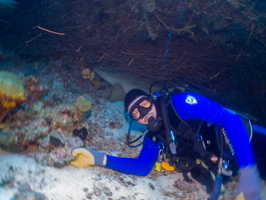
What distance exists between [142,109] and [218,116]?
1079 mm

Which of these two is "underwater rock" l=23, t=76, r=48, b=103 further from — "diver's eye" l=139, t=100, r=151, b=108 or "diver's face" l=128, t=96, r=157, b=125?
"diver's eye" l=139, t=100, r=151, b=108

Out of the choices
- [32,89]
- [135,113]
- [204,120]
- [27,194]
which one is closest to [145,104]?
[135,113]

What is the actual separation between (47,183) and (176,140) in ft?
5.90

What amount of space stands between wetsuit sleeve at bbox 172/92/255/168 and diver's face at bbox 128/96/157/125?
0.36 m

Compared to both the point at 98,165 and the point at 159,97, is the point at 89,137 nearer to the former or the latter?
the point at 98,165

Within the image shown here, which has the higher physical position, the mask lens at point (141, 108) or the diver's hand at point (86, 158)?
the mask lens at point (141, 108)

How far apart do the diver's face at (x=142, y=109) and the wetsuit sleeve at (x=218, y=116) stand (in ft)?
1.18

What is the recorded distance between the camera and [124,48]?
525 cm

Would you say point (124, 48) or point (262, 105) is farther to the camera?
point (124, 48)

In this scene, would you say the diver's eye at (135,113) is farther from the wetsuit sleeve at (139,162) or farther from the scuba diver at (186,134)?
the wetsuit sleeve at (139,162)

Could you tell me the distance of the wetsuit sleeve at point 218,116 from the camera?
2109 millimetres

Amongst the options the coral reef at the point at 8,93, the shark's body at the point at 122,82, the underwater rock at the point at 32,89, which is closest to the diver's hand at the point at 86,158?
the coral reef at the point at 8,93

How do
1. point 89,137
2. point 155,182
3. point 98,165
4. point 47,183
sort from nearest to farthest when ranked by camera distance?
point 47,183, point 98,165, point 155,182, point 89,137

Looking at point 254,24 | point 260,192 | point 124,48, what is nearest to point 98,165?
point 260,192
